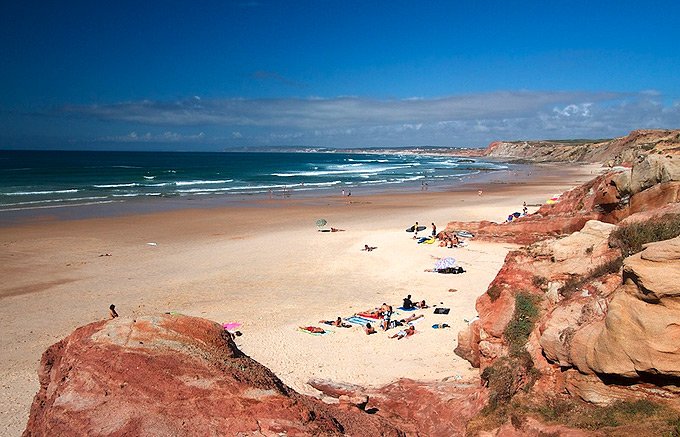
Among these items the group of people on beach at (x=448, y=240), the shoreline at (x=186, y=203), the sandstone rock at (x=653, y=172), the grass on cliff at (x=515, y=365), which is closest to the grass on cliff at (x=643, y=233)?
the grass on cliff at (x=515, y=365)

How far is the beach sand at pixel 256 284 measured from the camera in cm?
1238

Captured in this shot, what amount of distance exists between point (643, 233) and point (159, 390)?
28.0 ft

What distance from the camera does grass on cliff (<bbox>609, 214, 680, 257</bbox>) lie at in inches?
340

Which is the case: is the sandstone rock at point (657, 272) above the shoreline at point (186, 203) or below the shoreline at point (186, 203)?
above

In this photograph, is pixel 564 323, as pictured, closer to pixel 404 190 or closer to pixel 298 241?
pixel 298 241

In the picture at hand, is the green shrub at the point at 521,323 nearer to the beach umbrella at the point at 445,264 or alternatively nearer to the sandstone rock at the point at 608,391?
the sandstone rock at the point at 608,391

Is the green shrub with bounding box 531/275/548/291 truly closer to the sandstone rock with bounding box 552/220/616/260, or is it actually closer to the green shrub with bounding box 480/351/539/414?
the sandstone rock with bounding box 552/220/616/260

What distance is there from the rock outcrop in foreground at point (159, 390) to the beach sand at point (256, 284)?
459 centimetres

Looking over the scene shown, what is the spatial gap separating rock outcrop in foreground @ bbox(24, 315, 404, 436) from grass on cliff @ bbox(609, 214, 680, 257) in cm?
591

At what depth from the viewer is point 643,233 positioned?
879 cm

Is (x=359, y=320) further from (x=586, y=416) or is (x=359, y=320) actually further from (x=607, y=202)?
(x=607, y=202)

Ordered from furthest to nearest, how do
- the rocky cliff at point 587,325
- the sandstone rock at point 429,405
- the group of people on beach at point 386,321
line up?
1. the group of people on beach at point 386,321
2. the sandstone rock at point 429,405
3. the rocky cliff at point 587,325

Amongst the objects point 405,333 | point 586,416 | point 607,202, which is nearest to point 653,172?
point 607,202

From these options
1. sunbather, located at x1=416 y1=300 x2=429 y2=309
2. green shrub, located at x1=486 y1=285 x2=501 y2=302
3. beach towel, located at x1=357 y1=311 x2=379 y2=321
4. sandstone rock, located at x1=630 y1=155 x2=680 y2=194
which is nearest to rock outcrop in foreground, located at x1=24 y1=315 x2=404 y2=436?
green shrub, located at x1=486 y1=285 x2=501 y2=302
